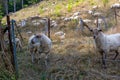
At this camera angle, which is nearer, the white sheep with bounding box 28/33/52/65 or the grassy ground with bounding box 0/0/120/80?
the grassy ground with bounding box 0/0/120/80

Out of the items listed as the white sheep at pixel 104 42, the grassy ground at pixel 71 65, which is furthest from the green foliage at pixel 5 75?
the white sheep at pixel 104 42

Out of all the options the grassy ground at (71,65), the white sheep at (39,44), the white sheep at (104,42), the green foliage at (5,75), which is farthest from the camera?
the white sheep at (39,44)

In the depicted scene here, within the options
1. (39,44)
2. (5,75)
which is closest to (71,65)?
(39,44)

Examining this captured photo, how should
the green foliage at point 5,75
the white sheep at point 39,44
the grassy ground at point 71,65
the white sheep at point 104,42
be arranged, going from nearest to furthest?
1. the green foliage at point 5,75
2. the grassy ground at point 71,65
3. the white sheep at point 104,42
4. the white sheep at point 39,44

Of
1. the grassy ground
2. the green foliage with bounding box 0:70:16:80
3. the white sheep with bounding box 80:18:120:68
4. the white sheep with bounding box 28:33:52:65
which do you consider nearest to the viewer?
the green foliage with bounding box 0:70:16:80

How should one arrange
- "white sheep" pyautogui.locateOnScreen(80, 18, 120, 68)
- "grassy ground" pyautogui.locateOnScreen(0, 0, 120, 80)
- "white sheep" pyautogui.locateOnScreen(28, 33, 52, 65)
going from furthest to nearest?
"white sheep" pyautogui.locateOnScreen(28, 33, 52, 65) < "white sheep" pyautogui.locateOnScreen(80, 18, 120, 68) < "grassy ground" pyautogui.locateOnScreen(0, 0, 120, 80)

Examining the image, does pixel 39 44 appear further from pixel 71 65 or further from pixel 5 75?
pixel 5 75

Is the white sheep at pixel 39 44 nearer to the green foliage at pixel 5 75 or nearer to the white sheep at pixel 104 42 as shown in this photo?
the white sheep at pixel 104 42

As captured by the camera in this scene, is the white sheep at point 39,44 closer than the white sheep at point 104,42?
No

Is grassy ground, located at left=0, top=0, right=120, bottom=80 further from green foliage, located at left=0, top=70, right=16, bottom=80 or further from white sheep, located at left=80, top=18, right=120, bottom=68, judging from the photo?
green foliage, located at left=0, top=70, right=16, bottom=80

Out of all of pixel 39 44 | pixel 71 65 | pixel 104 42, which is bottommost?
pixel 71 65

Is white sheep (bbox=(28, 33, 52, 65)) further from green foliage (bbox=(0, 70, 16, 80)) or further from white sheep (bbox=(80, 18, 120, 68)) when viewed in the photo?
green foliage (bbox=(0, 70, 16, 80))

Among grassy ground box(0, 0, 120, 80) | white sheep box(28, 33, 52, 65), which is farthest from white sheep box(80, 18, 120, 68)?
white sheep box(28, 33, 52, 65)

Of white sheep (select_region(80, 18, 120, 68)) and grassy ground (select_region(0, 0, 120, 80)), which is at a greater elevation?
white sheep (select_region(80, 18, 120, 68))
